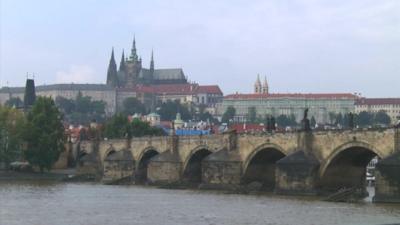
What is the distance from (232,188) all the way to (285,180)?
267 inches

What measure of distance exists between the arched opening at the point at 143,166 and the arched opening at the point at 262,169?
676 inches

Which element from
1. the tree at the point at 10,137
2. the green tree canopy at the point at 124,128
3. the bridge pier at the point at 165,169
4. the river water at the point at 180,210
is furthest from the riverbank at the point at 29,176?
the green tree canopy at the point at 124,128

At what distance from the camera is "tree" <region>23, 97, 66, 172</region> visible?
78.9m

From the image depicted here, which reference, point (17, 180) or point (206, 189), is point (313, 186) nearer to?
point (206, 189)

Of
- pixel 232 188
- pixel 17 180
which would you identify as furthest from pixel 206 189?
pixel 17 180

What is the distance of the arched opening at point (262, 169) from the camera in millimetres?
56594

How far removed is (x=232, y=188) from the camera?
184 feet

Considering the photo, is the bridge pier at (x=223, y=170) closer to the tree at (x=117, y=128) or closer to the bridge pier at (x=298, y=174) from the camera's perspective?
the bridge pier at (x=298, y=174)

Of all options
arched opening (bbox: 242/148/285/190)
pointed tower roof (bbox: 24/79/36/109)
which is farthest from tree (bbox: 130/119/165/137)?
arched opening (bbox: 242/148/285/190)

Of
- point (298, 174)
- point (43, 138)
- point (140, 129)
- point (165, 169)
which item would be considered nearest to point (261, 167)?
point (298, 174)

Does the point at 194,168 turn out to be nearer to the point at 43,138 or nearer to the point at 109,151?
the point at 109,151

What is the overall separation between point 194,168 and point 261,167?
9.24m

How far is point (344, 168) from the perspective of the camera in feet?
164

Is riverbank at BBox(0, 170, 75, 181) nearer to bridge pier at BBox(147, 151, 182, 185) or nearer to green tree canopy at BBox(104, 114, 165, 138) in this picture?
bridge pier at BBox(147, 151, 182, 185)
